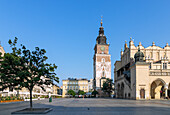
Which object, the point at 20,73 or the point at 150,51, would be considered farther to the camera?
the point at 150,51

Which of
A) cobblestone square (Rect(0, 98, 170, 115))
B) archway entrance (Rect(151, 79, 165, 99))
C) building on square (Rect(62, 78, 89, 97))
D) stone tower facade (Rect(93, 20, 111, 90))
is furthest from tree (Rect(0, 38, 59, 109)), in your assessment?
building on square (Rect(62, 78, 89, 97))

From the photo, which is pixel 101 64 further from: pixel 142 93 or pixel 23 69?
pixel 23 69

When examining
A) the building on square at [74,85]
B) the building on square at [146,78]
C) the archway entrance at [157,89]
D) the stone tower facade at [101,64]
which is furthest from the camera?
the building on square at [74,85]

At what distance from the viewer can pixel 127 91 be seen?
6072 cm

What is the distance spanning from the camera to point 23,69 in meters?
19.5

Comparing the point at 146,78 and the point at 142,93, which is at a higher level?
the point at 146,78

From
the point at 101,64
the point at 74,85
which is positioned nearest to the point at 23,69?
the point at 101,64

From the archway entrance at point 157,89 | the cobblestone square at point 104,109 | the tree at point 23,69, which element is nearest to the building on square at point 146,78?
the archway entrance at point 157,89

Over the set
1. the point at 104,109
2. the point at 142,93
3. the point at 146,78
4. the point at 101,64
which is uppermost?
the point at 101,64

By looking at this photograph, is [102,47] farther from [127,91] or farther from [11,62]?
[11,62]

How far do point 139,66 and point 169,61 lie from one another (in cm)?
2248

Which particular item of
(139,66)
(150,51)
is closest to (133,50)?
(150,51)

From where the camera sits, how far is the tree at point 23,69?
1844cm

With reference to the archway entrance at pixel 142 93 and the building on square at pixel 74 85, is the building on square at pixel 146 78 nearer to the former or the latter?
the archway entrance at pixel 142 93
